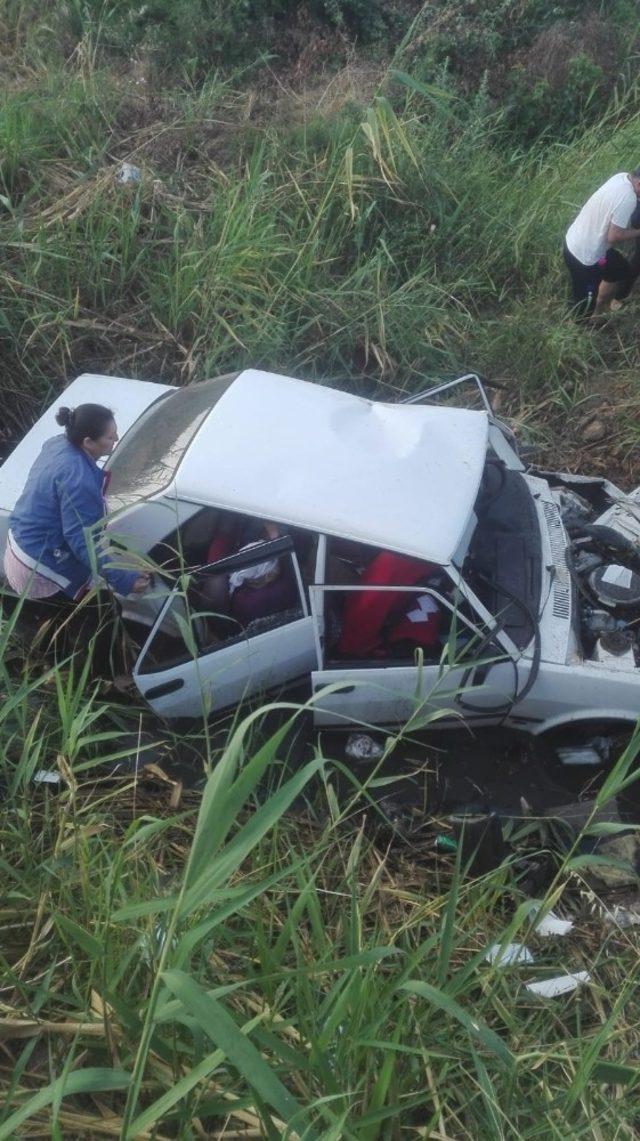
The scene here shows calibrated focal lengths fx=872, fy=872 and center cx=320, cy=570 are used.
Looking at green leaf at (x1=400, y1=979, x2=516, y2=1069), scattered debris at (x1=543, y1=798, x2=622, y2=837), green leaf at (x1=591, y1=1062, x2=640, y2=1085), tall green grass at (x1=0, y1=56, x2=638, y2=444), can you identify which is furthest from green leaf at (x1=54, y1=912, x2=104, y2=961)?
tall green grass at (x1=0, y1=56, x2=638, y2=444)

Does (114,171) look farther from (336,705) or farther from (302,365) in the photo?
(336,705)

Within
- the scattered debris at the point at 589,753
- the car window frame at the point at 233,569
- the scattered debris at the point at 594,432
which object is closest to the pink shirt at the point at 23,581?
the car window frame at the point at 233,569

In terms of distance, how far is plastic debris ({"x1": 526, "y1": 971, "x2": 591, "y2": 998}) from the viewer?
2988mm

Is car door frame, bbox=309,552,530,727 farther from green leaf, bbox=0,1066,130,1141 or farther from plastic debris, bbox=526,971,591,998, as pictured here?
green leaf, bbox=0,1066,130,1141

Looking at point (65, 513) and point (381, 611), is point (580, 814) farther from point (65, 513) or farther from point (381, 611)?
point (65, 513)

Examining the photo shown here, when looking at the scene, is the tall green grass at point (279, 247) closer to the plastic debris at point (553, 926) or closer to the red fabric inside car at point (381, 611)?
the red fabric inside car at point (381, 611)

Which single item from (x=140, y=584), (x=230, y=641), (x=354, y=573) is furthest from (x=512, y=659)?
(x=140, y=584)

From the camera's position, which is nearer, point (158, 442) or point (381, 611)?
point (381, 611)

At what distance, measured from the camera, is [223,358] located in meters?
5.86

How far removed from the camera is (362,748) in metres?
4.20

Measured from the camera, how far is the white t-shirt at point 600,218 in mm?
6105

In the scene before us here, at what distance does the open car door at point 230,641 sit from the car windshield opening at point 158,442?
1.65 ft

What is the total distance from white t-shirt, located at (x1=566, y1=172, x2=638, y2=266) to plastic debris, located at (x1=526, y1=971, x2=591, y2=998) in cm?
501

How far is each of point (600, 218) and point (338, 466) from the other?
3.62 meters
